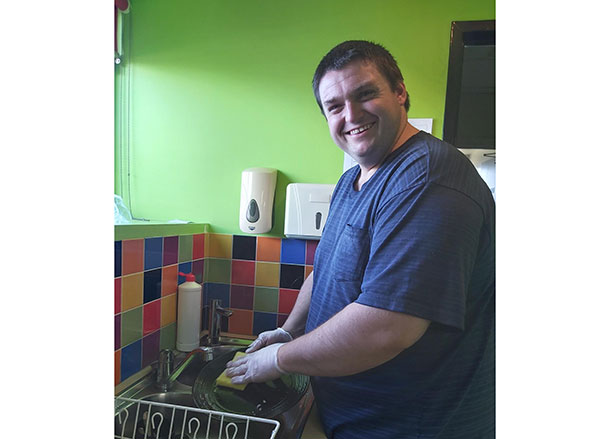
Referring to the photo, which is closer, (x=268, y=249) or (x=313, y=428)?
(x=313, y=428)

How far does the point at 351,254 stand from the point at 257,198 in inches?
10.6

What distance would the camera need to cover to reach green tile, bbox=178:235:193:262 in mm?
740

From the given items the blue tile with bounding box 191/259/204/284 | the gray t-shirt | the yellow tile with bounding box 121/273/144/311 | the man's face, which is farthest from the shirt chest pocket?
the yellow tile with bounding box 121/273/144/311

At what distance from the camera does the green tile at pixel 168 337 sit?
2.49ft

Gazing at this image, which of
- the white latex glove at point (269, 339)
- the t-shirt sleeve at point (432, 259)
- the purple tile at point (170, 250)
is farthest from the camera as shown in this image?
the purple tile at point (170, 250)

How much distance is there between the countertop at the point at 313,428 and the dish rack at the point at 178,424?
0.29 ft

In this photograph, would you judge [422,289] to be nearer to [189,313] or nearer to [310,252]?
[310,252]

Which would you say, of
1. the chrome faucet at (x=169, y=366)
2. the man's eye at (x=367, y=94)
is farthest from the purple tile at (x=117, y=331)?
the man's eye at (x=367, y=94)

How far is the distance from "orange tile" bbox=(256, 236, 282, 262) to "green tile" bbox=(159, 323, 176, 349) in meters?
0.26

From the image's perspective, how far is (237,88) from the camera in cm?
73

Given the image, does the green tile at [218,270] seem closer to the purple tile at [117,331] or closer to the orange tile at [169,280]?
the orange tile at [169,280]

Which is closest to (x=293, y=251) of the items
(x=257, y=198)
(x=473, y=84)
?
(x=257, y=198)

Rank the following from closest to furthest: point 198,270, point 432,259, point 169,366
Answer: point 432,259 < point 169,366 < point 198,270

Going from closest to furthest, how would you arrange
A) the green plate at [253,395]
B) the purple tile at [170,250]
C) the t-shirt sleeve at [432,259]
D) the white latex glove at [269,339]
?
the t-shirt sleeve at [432,259] < the green plate at [253,395] < the white latex glove at [269,339] < the purple tile at [170,250]
